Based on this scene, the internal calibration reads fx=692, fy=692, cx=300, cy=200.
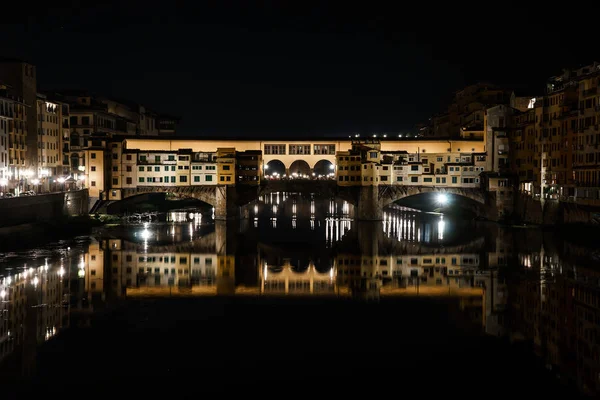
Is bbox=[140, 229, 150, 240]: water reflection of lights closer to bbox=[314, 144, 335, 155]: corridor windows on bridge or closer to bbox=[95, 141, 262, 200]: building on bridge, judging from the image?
bbox=[95, 141, 262, 200]: building on bridge

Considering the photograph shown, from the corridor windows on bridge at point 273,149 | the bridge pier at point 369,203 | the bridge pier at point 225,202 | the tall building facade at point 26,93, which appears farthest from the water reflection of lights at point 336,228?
the tall building facade at point 26,93

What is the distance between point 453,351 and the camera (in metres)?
18.7

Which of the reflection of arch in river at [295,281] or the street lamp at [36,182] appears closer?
the reflection of arch in river at [295,281]

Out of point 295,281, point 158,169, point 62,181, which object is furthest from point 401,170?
point 295,281

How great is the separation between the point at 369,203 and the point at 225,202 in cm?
1074

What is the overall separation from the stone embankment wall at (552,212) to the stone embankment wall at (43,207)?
29.9 metres

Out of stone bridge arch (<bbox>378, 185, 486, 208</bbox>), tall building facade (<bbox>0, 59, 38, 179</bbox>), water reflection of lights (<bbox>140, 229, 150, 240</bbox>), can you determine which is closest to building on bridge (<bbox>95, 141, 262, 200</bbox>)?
tall building facade (<bbox>0, 59, 38, 179</bbox>)

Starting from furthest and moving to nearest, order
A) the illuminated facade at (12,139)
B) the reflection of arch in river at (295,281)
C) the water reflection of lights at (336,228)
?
the illuminated facade at (12,139) → the water reflection of lights at (336,228) → the reflection of arch in river at (295,281)

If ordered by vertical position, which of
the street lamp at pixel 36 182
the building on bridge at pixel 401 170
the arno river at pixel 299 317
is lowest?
the arno river at pixel 299 317

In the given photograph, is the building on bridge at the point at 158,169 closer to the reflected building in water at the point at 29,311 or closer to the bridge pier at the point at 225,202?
the bridge pier at the point at 225,202

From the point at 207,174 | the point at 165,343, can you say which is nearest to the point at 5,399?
the point at 165,343

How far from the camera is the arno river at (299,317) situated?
16531mm

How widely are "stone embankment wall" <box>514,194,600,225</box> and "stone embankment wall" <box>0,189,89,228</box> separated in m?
29.9

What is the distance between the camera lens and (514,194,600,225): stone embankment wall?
36406mm
